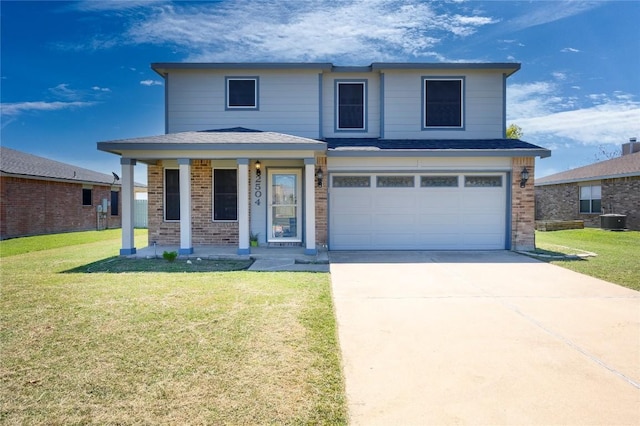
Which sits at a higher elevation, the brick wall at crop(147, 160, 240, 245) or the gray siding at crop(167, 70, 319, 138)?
the gray siding at crop(167, 70, 319, 138)

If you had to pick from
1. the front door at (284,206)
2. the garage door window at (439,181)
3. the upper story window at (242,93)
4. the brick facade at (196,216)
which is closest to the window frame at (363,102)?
the front door at (284,206)

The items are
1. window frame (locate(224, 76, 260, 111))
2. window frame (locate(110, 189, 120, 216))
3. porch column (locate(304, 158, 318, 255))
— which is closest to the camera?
porch column (locate(304, 158, 318, 255))

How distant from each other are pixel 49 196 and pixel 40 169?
1262 mm

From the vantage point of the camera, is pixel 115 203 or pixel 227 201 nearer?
pixel 227 201

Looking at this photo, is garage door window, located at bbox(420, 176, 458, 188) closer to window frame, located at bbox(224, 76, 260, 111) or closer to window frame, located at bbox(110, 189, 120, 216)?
window frame, located at bbox(224, 76, 260, 111)

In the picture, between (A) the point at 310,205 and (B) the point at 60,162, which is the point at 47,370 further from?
(B) the point at 60,162

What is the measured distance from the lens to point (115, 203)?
2302 cm

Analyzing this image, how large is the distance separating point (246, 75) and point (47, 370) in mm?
10565

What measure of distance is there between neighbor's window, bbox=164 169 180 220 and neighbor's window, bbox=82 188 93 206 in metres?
11.5

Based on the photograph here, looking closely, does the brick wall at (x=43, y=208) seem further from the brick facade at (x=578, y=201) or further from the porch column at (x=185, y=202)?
the brick facade at (x=578, y=201)

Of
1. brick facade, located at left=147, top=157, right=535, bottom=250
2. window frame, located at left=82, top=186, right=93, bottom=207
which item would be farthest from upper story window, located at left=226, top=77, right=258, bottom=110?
window frame, located at left=82, top=186, right=93, bottom=207

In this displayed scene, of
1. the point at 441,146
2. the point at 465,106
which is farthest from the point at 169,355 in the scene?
the point at 465,106

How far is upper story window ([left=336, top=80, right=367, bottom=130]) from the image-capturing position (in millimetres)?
12461

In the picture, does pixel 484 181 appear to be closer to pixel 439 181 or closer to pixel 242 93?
pixel 439 181
